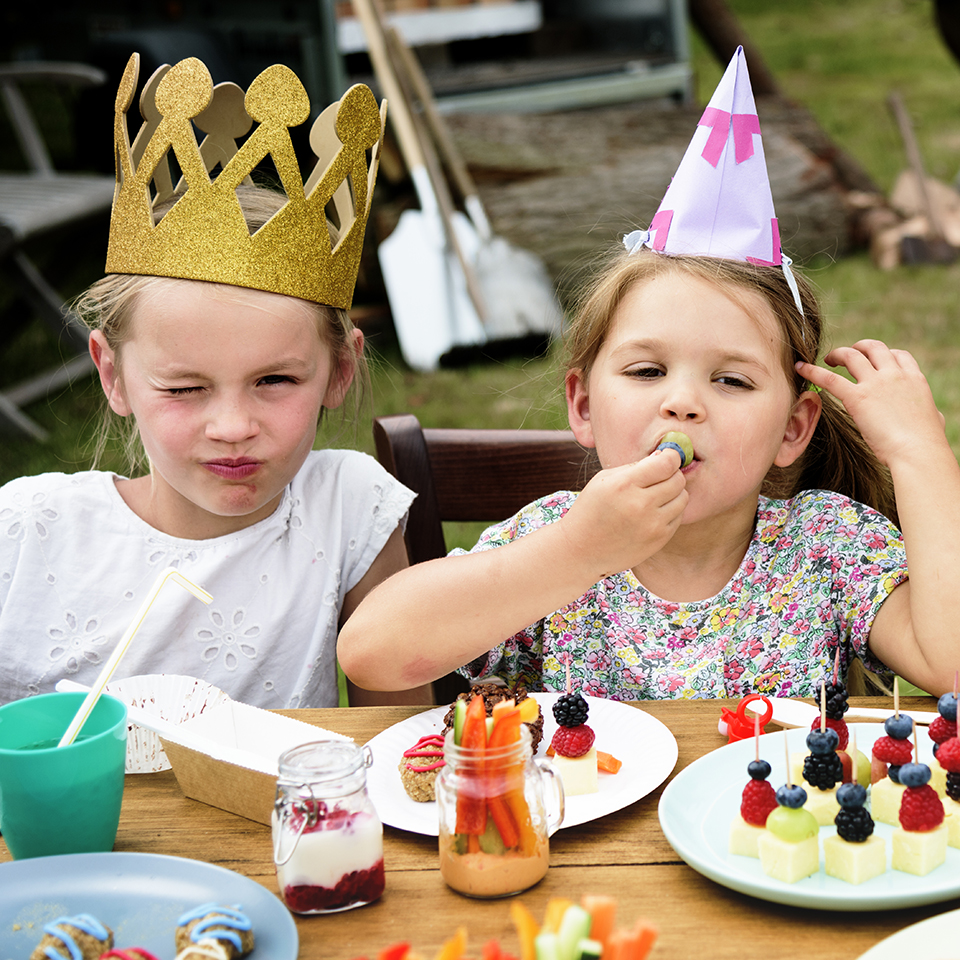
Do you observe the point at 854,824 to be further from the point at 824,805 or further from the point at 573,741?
the point at 573,741

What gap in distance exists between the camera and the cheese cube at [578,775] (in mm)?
1207

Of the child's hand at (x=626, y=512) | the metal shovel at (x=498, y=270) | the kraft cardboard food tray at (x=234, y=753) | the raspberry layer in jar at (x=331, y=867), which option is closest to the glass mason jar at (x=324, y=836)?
the raspberry layer in jar at (x=331, y=867)

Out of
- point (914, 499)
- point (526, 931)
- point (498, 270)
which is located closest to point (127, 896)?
point (526, 931)

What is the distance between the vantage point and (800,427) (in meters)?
Answer: 1.72

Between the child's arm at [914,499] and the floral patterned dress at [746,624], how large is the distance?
0.07m

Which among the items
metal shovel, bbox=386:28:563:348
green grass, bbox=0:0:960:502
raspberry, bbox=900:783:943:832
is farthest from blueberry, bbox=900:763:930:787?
metal shovel, bbox=386:28:563:348

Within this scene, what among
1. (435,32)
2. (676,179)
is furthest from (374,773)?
(435,32)

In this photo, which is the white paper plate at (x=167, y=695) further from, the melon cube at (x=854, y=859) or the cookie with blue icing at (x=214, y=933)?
the melon cube at (x=854, y=859)

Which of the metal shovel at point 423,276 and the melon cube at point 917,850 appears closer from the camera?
the melon cube at point 917,850

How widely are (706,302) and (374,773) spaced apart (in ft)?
2.55

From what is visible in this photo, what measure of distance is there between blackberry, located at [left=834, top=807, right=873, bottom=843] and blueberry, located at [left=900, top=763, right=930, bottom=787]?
0.05 m

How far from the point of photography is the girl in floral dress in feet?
4.71

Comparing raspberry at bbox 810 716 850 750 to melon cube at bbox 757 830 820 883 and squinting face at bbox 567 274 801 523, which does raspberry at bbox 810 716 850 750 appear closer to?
melon cube at bbox 757 830 820 883

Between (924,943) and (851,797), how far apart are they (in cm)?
16
